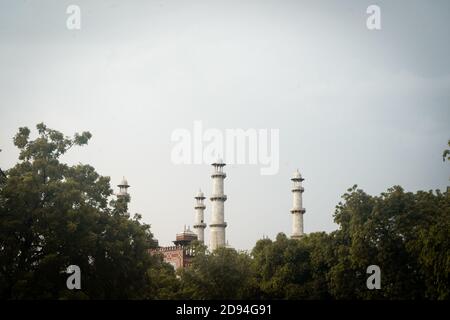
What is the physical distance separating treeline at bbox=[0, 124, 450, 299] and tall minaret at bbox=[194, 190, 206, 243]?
35.3 meters

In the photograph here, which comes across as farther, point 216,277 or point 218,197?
point 218,197

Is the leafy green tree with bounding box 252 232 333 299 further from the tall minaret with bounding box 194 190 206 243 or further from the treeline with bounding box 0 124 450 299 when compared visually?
the tall minaret with bounding box 194 190 206 243

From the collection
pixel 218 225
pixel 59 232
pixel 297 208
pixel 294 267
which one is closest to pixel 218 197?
pixel 218 225

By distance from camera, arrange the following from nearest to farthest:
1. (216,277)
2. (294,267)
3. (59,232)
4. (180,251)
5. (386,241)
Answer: (59,232)
(386,241)
(216,277)
(294,267)
(180,251)

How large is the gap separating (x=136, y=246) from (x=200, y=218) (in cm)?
5107

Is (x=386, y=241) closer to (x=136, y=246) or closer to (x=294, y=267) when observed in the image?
(x=294, y=267)

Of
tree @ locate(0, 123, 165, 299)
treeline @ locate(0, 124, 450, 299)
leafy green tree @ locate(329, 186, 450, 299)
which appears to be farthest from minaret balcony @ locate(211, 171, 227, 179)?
tree @ locate(0, 123, 165, 299)

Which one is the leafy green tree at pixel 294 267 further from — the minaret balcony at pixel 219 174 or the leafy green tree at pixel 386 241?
the minaret balcony at pixel 219 174

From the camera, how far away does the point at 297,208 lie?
7894 cm

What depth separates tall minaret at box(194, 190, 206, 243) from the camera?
87562 mm

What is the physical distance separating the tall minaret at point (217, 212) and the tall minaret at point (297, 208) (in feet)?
25.7
